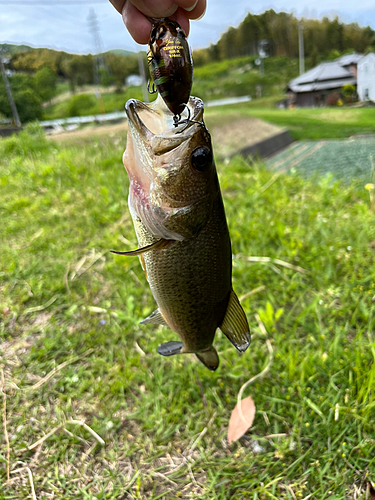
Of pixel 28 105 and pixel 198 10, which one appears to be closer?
pixel 198 10

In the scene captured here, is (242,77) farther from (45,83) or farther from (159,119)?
(159,119)

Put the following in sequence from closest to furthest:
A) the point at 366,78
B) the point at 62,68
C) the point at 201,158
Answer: the point at 201,158
the point at 366,78
the point at 62,68

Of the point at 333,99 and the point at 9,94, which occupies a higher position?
the point at 9,94

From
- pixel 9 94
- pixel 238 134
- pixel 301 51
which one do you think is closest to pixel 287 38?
pixel 301 51

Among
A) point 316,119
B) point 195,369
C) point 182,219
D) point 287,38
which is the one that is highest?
point 287,38

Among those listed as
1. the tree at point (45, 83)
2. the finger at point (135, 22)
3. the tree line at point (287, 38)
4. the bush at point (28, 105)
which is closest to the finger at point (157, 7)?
the finger at point (135, 22)

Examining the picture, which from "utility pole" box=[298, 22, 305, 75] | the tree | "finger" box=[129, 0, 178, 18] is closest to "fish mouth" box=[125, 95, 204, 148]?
"finger" box=[129, 0, 178, 18]
